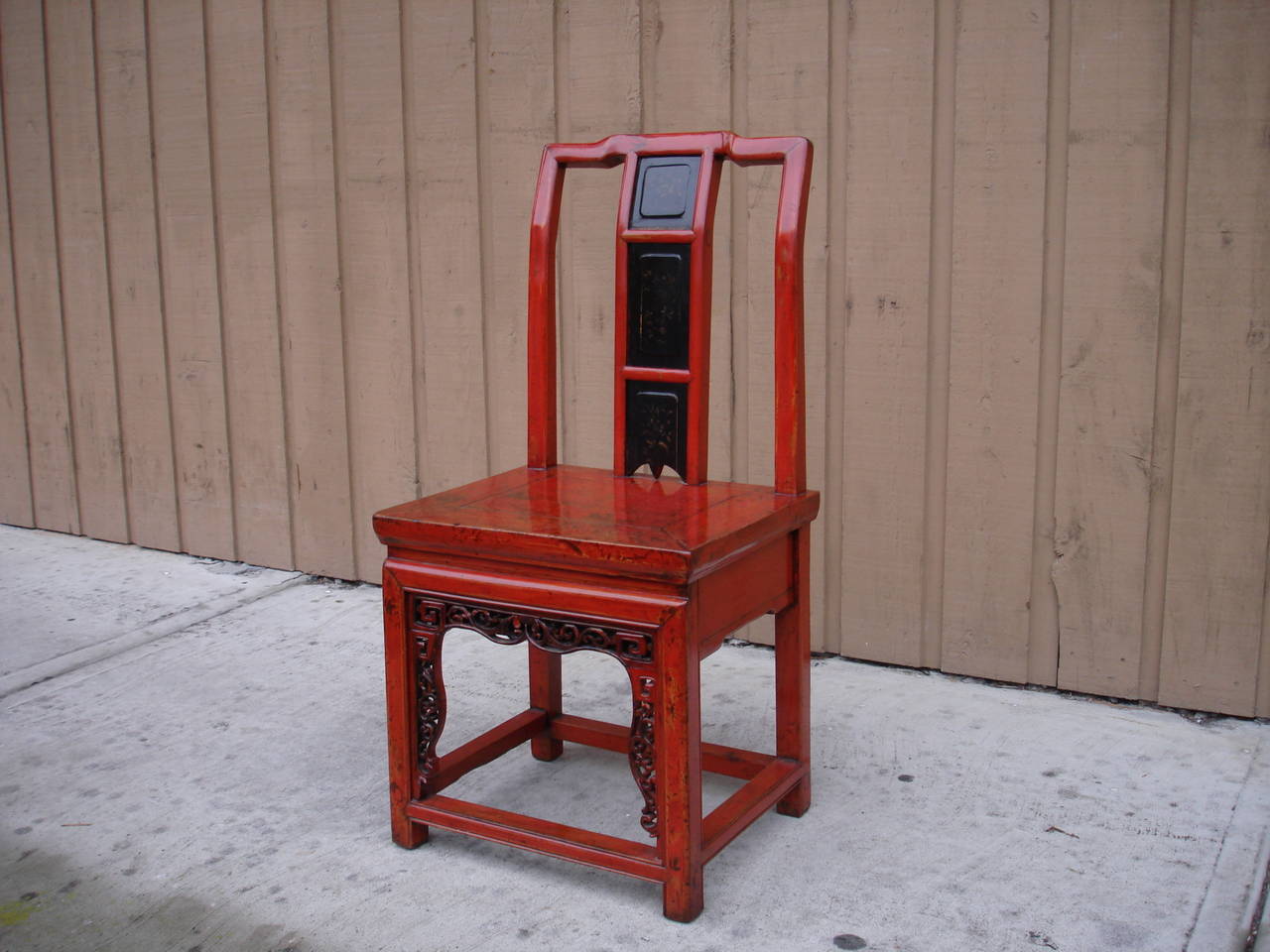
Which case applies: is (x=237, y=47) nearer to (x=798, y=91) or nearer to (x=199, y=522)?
(x=199, y=522)

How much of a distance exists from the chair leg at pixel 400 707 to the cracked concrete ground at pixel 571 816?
2.5 inches

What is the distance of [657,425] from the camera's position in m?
2.29

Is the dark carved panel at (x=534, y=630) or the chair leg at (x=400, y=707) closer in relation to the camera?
the dark carved panel at (x=534, y=630)

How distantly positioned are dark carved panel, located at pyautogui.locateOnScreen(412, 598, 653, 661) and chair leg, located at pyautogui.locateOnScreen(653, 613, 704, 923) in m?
0.05

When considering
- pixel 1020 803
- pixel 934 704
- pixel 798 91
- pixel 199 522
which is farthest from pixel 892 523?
pixel 199 522

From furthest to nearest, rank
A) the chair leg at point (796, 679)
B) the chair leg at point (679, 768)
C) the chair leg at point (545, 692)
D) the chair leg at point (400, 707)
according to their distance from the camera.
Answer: the chair leg at point (545, 692)
the chair leg at point (796, 679)
the chair leg at point (400, 707)
the chair leg at point (679, 768)

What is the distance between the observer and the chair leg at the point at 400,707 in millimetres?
2131

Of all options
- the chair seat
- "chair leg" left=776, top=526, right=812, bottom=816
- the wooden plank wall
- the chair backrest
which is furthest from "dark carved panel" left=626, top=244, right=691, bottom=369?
the wooden plank wall

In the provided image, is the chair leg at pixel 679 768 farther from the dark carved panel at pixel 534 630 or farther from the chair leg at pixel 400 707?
the chair leg at pixel 400 707

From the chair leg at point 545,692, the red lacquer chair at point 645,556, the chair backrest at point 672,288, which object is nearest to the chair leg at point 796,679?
the red lacquer chair at point 645,556

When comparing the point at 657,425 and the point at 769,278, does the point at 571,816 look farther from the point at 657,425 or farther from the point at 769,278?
the point at 769,278

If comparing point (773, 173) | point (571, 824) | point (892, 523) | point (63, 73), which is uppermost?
point (63, 73)

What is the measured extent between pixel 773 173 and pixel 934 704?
1.15 meters

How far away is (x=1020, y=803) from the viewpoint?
2318 millimetres
